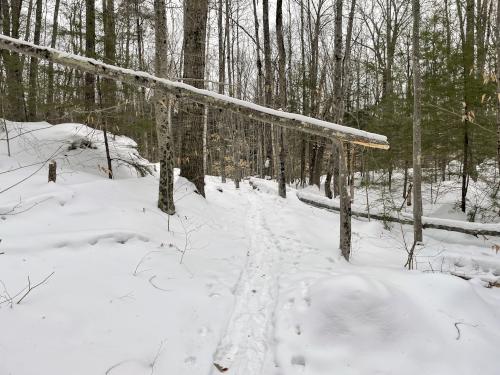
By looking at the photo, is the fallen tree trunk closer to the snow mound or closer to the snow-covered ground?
the snow-covered ground

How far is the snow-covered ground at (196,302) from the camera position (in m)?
2.94

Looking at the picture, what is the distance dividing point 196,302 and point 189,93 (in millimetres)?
2781

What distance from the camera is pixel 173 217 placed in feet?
22.5

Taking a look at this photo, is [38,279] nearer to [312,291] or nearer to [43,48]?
[43,48]

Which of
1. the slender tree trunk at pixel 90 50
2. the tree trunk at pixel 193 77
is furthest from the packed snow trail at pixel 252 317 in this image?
the slender tree trunk at pixel 90 50

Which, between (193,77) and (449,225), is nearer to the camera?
(449,225)

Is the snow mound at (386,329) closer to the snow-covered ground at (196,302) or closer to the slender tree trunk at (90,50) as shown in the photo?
the snow-covered ground at (196,302)

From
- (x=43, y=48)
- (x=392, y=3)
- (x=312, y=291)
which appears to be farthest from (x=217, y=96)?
(x=392, y=3)

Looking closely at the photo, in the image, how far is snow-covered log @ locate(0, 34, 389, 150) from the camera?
3.84 meters

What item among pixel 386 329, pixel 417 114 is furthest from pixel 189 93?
pixel 417 114

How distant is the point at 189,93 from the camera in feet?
14.8

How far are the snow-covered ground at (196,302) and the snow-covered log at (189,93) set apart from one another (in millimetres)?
2161

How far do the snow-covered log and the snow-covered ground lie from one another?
2.16m

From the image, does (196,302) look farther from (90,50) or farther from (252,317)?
(90,50)
